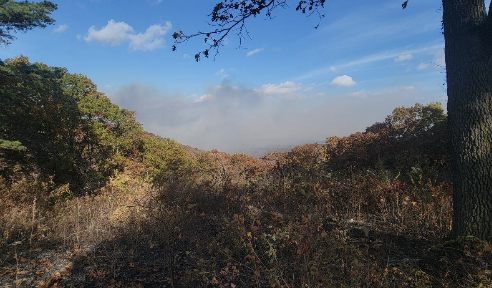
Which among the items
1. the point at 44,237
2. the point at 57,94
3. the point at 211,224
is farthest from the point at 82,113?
the point at 211,224

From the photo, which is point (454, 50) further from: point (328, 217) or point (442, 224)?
point (328, 217)

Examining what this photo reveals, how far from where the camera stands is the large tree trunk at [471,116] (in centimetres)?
298

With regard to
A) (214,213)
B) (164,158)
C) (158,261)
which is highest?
(164,158)

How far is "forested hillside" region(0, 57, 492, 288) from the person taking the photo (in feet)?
9.36

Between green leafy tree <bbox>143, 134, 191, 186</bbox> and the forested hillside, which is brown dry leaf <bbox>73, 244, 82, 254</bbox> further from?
green leafy tree <bbox>143, 134, 191, 186</bbox>

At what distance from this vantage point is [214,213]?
556 cm

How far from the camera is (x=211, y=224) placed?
5.02 m

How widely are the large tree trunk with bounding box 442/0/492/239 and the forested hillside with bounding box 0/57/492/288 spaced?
1.24 ft

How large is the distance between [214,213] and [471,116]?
476 cm

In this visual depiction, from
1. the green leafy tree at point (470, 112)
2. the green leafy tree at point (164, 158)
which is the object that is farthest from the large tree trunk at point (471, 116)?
the green leafy tree at point (164, 158)

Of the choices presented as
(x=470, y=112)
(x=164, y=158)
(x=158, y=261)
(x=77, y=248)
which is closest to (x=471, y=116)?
(x=470, y=112)

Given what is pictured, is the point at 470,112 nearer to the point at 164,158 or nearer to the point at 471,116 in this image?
the point at 471,116

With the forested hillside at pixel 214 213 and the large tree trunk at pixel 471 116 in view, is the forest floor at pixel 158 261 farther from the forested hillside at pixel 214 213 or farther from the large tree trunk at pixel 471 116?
the large tree trunk at pixel 471 116

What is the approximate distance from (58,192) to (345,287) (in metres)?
9.91
